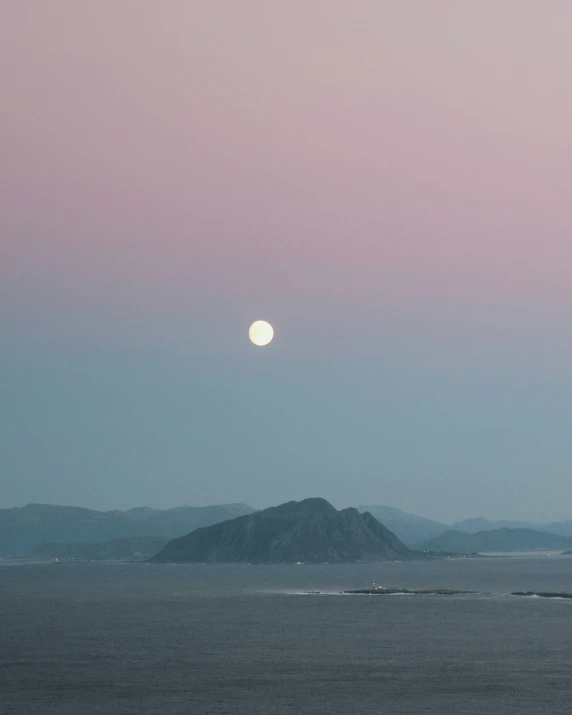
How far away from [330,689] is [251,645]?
3601 centimetres

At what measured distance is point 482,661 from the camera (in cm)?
11938

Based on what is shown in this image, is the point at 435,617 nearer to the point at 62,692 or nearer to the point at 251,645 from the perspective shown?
the point at 251,645

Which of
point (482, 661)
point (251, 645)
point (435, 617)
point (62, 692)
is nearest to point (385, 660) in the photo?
point (482, 661)

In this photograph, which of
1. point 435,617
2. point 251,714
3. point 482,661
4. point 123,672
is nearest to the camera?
point 251,714

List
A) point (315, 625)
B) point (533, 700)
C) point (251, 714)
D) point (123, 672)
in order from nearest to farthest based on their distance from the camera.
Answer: point (251, 714), point (533, 700), point (123, 672), point (315, 625)

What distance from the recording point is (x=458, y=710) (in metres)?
89.6

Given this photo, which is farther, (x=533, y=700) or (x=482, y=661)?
(x=482, y=661)

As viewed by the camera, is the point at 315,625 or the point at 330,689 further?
the point at 315,625

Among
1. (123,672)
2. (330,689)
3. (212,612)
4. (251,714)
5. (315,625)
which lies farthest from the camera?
(212,612)

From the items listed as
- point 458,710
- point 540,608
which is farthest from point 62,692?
point 540,608

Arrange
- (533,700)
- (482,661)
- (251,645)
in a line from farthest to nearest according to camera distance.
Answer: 1. (251,645)
2. (482,661)
3. (533,700)

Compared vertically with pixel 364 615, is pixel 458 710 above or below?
below

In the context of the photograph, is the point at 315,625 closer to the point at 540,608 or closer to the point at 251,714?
the point at 540,608

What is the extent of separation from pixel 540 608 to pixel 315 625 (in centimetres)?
4877
